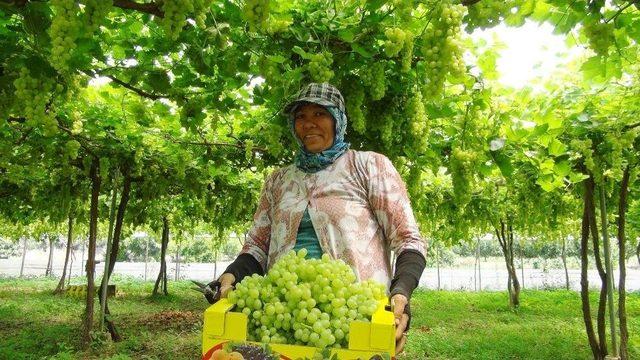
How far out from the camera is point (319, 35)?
3.04 metres

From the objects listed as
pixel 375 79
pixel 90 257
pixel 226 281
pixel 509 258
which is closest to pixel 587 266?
pixel 375 79

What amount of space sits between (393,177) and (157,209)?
12571 millimetres

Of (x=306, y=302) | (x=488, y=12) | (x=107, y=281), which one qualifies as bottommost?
(x=107, y=281)

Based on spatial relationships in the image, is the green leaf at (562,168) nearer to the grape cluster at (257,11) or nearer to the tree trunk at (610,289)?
the tree trunk at (610,289)

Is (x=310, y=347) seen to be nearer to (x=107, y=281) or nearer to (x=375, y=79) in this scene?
(x=375, y=79)

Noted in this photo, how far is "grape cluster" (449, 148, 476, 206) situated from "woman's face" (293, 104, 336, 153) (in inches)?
59.9

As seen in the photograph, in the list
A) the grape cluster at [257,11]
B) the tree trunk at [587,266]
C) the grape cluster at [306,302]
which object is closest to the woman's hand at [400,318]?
the grape cluster at [306,302]

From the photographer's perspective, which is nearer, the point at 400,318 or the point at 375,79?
the point at 400,318

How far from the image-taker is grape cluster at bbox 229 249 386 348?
1426mm

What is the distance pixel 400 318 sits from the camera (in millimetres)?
1678

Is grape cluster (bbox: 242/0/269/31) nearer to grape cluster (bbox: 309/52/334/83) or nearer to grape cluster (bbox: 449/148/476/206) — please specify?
grape cluster (bbox: 309/52/334/83)

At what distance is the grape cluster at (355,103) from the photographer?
132 inches

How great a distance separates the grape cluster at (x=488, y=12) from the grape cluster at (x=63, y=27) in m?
1.51

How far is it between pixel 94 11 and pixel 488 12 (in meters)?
1.49
